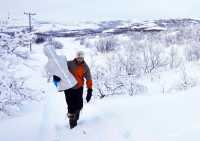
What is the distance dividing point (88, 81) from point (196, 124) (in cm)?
230

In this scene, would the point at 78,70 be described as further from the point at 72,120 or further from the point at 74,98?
the point at 72,120

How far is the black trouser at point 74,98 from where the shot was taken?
6.62m

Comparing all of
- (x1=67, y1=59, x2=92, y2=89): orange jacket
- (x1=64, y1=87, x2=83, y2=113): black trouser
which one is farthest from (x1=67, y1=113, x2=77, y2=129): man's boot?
(x1=67, y1=59, x2=92, y2=89): orange jacket

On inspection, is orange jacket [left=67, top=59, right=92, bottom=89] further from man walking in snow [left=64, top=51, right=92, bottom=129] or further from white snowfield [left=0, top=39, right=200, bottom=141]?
white snowfield [left=0, top=39, right=200, bottom=141]

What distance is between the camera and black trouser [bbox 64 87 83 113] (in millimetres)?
6625

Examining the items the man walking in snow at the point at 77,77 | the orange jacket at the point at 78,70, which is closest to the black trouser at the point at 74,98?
the man walking in snow at the point at 77,77

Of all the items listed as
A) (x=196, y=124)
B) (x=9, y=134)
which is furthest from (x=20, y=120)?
(x=196, y=124)

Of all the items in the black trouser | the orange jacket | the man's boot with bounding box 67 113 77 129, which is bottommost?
the man's boot with bounding box 67 113 77 129

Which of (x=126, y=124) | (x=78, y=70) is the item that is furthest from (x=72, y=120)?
(x=126, y=124)

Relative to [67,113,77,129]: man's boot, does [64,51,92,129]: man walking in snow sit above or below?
above

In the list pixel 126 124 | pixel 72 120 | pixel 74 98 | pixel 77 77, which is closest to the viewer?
pixel 126 124

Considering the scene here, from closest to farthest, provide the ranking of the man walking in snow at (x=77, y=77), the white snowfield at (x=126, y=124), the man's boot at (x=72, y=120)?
the white snowfield at (x=126, y=124), the man walking in snow at (x=77, y=77), the man's boot at (x=72, y=120)

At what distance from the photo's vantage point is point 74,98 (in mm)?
6699

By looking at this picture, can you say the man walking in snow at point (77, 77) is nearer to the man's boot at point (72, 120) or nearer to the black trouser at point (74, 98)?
the black trouser at point (74, 98)
